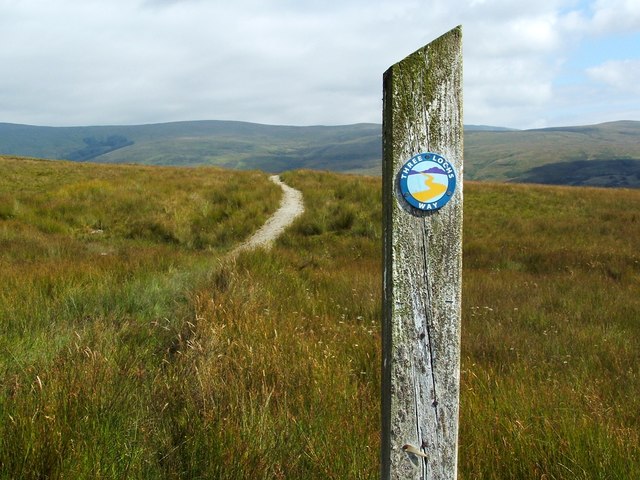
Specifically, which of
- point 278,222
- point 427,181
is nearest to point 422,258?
point 427,181

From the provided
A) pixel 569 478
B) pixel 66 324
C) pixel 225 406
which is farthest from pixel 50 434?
pixel 569 478

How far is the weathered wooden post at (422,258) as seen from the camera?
144 cm

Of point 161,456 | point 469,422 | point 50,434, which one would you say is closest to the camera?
point 50,434

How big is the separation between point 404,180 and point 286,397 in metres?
1.88

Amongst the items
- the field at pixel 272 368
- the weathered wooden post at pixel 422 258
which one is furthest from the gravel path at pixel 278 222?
the weathered wooden post at pixel 422 258

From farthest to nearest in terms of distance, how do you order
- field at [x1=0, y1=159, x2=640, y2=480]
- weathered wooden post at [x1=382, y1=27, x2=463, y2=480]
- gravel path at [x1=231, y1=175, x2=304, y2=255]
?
1. gravel path at [x1=231, y1=175, x2=304, y2=255]
2. field at [x1=0, y1=159, x2=640, y2=480]
3. weathered wooden post at [x1=382, y1=27, x2=463, y2=480]

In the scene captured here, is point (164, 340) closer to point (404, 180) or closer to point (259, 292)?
point (259, 292)

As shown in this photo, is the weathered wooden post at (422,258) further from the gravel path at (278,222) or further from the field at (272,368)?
the gravel path at (278,222)

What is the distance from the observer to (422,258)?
1472 mm

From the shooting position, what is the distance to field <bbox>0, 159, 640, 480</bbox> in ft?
7.20

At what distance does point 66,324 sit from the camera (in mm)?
3820

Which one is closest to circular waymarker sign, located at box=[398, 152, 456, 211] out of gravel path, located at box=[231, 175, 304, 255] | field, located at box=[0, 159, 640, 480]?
field, located at box=[0, 159, 640, 480]

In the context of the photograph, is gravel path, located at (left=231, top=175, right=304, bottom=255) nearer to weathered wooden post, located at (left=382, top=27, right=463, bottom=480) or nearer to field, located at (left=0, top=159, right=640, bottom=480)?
field, located at (left=0, top=159, right=640, bottom=480)

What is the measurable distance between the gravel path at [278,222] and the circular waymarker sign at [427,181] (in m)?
8.55
